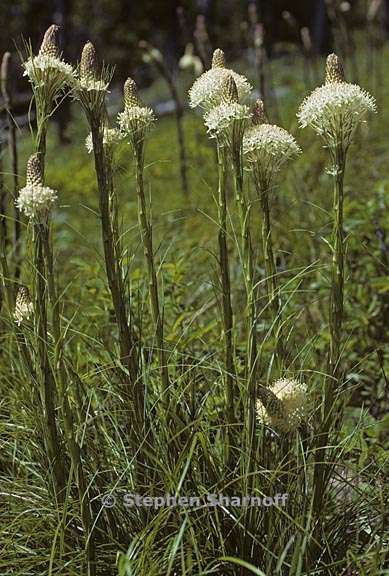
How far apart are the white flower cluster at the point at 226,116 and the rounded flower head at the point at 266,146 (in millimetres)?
54

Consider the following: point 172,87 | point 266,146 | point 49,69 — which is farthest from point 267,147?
point 172,87

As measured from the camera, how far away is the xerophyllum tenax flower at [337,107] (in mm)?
1761

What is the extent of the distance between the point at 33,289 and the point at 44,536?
1.91 feet

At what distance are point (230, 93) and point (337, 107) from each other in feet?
0.74

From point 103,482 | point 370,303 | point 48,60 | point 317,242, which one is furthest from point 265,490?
point 317,242

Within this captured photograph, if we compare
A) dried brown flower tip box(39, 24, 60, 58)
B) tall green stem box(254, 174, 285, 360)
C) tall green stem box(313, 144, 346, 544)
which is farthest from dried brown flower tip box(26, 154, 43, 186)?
tall green stem box(313, 144, 346, 544)

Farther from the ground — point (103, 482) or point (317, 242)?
point (317, 242)

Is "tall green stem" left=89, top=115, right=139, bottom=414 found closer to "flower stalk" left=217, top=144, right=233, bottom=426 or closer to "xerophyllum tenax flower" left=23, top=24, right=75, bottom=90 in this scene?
"xerophyllum tenax flower" left=23, top=24, right=75, bottom=90

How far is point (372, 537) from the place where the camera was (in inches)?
75.7

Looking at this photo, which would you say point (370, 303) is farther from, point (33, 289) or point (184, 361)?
point (33, 289)

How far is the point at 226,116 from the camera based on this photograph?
5.84 ft

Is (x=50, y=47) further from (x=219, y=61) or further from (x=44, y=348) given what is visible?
(x=44, y=348)

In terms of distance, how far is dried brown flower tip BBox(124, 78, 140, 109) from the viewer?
196 cm

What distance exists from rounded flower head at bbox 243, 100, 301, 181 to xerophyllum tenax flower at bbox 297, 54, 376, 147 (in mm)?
67
